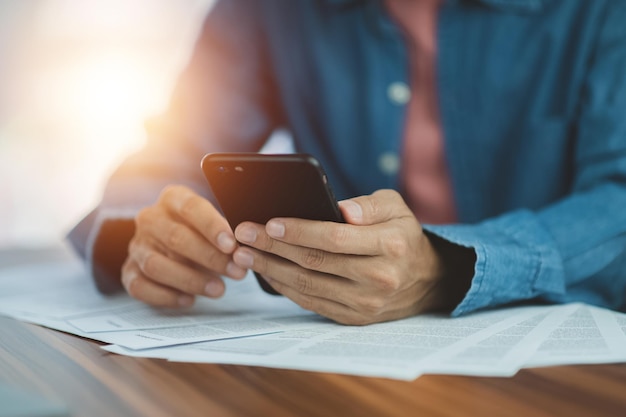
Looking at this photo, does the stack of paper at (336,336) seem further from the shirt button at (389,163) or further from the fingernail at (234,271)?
the shirt button at (389,163)

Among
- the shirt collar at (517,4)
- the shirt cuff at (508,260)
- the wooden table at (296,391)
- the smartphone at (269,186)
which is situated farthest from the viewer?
the shirt collar at (517,4)

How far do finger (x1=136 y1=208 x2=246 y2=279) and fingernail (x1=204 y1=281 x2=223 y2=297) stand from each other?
21 mm

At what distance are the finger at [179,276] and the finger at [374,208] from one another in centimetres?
20

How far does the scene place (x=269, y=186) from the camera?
0.53 meters

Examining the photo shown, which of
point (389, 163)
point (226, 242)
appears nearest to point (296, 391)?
point (226, 242)

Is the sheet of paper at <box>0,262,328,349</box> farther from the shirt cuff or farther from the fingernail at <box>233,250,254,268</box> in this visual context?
the shirt cuff

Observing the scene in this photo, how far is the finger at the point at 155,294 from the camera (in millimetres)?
681

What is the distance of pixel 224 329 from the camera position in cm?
56

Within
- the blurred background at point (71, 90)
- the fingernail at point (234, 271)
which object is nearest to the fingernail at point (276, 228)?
the fingernail at point (234, 271)

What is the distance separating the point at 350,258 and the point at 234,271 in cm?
14

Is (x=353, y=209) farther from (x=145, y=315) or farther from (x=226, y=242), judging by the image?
(x=145, y=315)

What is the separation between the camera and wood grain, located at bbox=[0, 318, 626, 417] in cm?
36

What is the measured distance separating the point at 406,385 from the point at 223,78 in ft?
2.92

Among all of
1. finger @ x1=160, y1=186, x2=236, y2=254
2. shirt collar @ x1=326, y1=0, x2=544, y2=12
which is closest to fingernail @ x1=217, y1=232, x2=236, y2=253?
finger @ x1=160, y1=186, x2=236, y2=254
